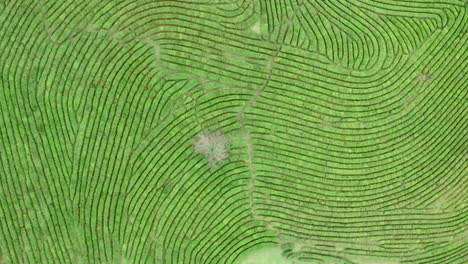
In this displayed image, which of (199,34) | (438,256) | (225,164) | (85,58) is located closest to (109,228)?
Result: (225,164)

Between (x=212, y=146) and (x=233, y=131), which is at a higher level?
(x=233, y=131)

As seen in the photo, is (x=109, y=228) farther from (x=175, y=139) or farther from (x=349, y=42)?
(x=349, y=42)

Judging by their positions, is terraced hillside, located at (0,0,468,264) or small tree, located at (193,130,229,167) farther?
small tree, located at (193,130,229,167)

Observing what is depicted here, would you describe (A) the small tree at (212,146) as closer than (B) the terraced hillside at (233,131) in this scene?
No
